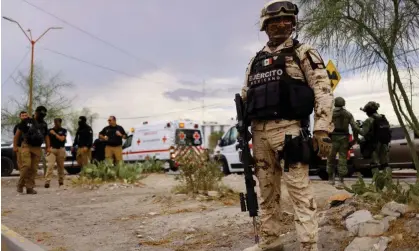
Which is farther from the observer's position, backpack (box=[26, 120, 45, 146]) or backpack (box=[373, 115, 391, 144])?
backpack (box=[26, 120, 45, 146])

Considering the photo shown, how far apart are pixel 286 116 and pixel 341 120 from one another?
21.2 feet

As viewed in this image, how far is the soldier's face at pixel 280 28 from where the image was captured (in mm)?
3768

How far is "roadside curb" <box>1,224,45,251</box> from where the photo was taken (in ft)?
16.9

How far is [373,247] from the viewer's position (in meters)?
3.88

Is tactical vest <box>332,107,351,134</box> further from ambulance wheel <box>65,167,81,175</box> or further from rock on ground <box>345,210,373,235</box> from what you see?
ambulance wheel <box>65,167,81,175</box>

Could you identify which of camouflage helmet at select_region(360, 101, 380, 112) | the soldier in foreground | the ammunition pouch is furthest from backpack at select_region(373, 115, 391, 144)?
the ammunition pouch

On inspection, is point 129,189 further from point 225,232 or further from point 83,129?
point 225,232

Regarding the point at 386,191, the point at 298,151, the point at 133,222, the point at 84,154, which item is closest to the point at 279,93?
the point at 298,151

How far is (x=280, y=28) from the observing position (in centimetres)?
378

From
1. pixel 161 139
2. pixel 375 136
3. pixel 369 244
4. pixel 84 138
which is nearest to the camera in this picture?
pixel 369 244

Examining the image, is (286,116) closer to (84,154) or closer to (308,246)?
(308,246)

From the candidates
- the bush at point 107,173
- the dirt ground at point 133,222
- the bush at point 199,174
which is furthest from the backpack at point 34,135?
the bush at point 199,174

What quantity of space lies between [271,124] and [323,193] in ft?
15.5

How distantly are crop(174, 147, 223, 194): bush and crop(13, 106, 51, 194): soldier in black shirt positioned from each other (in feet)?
12.0
